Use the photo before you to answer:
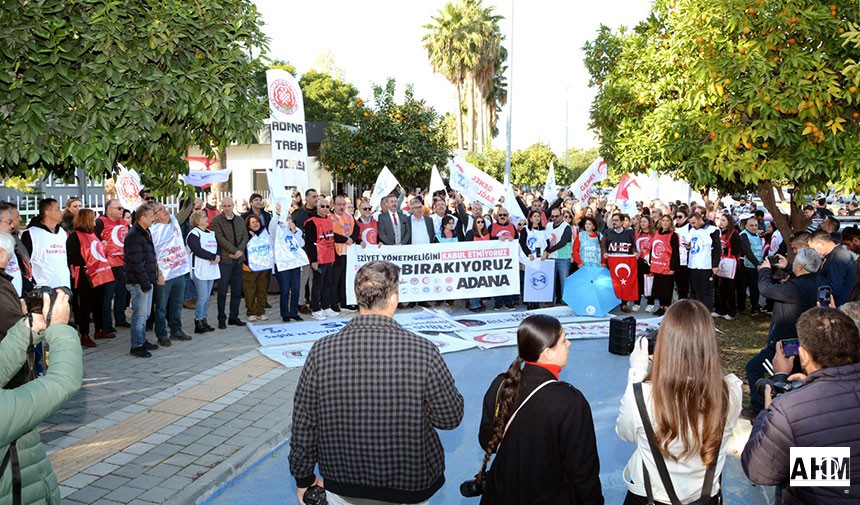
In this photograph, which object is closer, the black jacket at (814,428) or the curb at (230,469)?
the black jacket at (814,428)

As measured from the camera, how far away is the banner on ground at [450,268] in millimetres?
12422

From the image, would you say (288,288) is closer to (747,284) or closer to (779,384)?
(747,284)

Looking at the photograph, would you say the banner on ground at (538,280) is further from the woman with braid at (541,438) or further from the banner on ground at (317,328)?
the woman with braid at (541,438)

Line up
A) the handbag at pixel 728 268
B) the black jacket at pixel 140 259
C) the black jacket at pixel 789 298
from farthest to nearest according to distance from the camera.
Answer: the handbag at pixel 728 268, the black jacket at pixel 140 259, the black jacket at pixel 789 298

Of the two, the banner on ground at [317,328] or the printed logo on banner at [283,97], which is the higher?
the printed logo on banner at [283,97]

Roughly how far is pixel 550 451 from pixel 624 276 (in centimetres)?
1024

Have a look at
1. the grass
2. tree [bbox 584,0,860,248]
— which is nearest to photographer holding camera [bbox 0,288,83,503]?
tree [bbox 584,0,860,248]

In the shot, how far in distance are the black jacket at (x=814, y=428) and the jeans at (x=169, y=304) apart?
8530 mm

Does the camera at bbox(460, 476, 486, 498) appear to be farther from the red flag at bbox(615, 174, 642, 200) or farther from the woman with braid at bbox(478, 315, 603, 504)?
the red flag at bbox(615, 174, 642, 200)

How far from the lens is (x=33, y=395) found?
2.60 metres

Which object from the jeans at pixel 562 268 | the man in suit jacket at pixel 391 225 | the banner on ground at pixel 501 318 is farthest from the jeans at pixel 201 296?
the jeans at pixel 562 268

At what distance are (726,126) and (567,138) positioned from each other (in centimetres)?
5200

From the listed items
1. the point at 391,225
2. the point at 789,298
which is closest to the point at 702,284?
the point at 391,225

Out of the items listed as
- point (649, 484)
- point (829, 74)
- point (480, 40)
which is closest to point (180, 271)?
point (649, 484)
